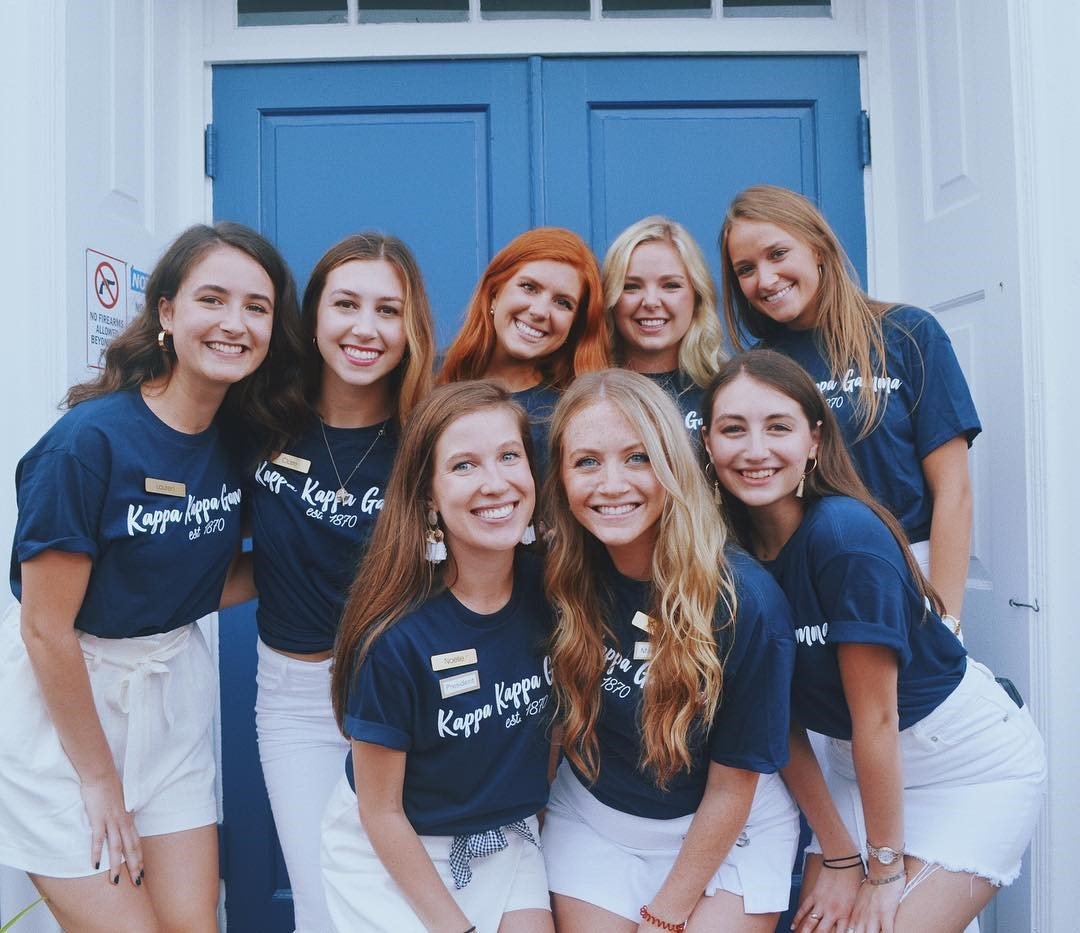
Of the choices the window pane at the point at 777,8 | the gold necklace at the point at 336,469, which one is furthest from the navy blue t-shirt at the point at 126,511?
the window pane at the point at 777,8

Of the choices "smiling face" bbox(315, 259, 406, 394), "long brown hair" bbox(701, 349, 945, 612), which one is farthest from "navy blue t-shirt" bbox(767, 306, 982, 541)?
"smiling face" bbox(315, 259, 406, 394)

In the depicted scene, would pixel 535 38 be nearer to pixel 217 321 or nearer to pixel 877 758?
pixel 217 321

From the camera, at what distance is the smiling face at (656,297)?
240 cm

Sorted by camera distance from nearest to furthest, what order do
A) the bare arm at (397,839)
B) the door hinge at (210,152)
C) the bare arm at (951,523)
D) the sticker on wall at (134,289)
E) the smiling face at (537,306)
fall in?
1. the bare arm at (397,839)
2. the bare arm at (951,523)
3. the smiling face at (537,306)
4. the sticker on wall at (134,289)
5. the door hinge at (210,152)

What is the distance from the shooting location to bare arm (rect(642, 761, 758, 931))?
1816mm

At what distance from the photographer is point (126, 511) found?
1.88 m

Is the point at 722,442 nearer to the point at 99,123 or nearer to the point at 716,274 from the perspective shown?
the point at 716,274

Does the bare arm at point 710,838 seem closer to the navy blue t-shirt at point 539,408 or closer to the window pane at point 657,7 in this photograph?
the navy blue t-shirt at point 539,408

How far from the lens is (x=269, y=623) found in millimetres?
2248

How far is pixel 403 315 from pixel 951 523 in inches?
55.7

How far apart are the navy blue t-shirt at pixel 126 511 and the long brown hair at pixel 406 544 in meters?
0.40

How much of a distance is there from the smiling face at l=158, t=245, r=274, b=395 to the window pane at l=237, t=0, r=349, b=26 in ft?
4.51

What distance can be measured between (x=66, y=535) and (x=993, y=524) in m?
2.29

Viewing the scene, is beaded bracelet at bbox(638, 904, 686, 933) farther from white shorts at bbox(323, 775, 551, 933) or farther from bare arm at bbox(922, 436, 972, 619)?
bare arm at bbox(922, 436, 972, 619)
